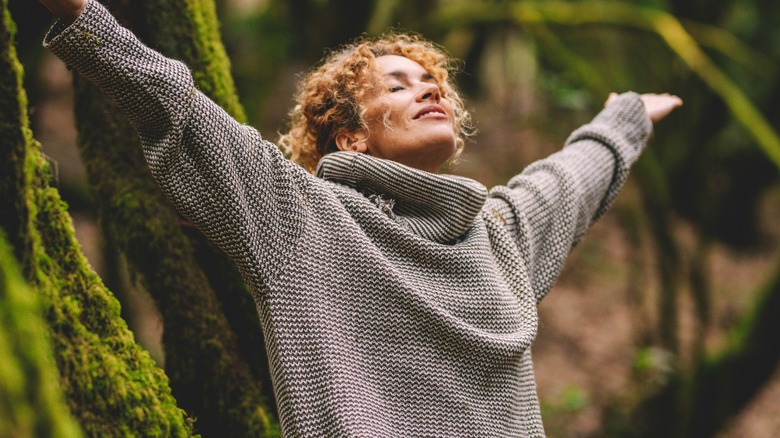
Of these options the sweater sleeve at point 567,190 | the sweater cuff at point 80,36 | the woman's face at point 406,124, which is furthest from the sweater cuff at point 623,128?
the sweater cuff at point 80,36

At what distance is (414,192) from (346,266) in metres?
0.25

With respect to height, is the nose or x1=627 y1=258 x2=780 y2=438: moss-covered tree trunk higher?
the nose

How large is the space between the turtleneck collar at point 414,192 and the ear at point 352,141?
0.18m

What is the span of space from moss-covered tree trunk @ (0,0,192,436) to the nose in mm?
916

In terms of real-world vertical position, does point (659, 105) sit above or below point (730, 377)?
above

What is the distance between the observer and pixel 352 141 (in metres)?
1.96

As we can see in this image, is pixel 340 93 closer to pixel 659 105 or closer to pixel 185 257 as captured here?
pixel 185 257

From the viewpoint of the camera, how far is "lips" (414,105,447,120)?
1878 millimetres

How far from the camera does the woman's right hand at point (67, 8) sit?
4.52 ft

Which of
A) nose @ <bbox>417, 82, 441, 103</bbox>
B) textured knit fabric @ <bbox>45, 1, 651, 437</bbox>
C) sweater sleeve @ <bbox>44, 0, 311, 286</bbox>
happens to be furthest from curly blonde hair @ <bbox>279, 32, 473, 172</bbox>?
sweater sleeve @ <bbox>44, 0, 311, 286</bbox>

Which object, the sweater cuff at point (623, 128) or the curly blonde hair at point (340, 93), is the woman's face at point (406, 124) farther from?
the sweater cuff at point (623, 128)

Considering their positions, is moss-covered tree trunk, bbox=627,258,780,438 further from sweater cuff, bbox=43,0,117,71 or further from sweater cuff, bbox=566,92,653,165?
sweater cuff, bbox=43,0,117,71

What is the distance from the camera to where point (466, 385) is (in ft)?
5.50

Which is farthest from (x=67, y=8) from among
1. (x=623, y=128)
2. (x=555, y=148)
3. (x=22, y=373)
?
(x=555, y=148)
